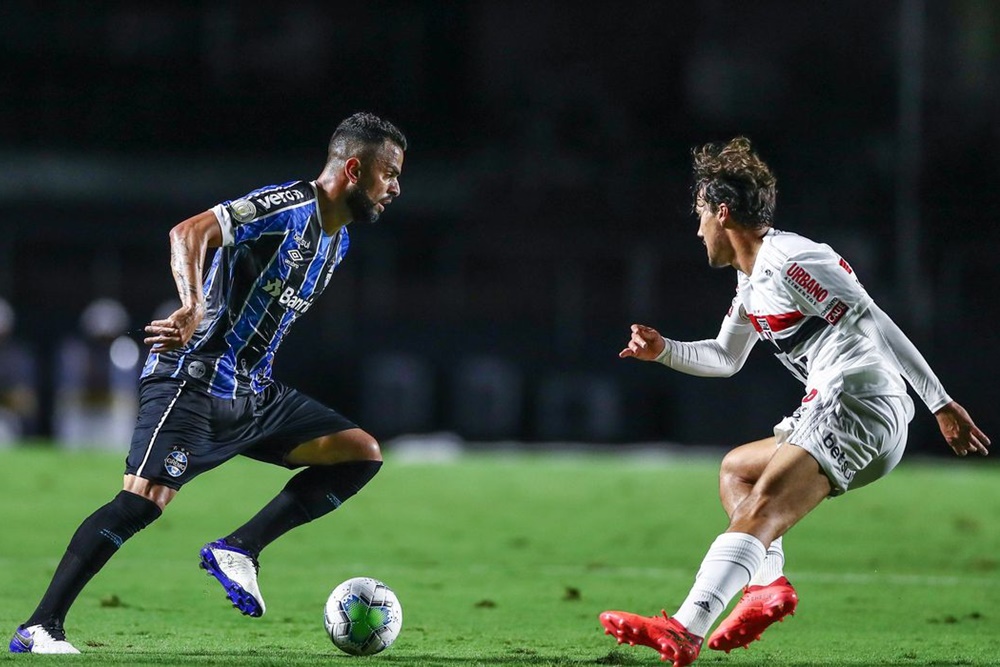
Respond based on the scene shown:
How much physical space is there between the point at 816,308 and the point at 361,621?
218 cm

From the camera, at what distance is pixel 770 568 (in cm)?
623

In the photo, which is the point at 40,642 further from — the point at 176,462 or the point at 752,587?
the point at 752,587

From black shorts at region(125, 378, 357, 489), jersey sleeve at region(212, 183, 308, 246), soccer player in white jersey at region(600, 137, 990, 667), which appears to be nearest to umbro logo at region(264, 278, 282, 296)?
jersey sleeve at region(212, 183, 308, 246)

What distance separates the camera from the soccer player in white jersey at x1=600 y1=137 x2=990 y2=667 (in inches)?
219

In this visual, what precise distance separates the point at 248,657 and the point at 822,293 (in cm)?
261

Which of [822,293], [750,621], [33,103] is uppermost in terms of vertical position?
[33,103]

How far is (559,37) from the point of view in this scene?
2766 cm

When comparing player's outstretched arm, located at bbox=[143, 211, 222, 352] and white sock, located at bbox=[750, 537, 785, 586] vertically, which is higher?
player's outstretched arm, located at bbox=[143, 211, 222, 352]

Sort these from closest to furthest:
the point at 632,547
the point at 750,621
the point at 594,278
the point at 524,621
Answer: the point at 750,621 < the point at 524,621 < the point at 632,547 < the point at 594,278

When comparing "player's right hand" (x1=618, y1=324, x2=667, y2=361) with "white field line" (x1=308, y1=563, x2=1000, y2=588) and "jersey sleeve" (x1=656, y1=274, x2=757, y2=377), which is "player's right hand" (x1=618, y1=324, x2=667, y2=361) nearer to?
"jersey sleeve" (x1=656, y1=274, x2=757, y2=377)

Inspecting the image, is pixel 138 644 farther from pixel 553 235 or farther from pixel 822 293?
pixel 553 235

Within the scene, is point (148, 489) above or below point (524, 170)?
below

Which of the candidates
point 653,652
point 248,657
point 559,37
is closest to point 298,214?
point 248,657

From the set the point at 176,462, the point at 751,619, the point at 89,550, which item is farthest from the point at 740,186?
the point at 89,550
